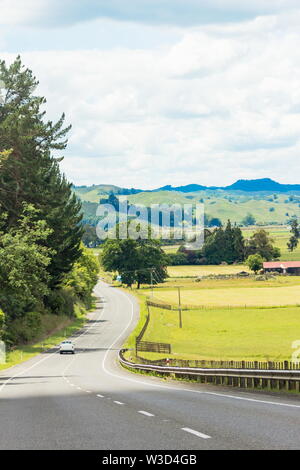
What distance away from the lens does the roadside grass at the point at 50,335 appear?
62484mm

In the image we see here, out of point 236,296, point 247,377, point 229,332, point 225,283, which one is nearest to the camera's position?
point 247,377

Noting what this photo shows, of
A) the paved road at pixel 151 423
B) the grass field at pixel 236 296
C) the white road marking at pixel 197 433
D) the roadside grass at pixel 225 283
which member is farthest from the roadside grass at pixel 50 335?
the roadside grass at pixel 225 283

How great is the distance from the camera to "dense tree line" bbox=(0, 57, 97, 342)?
6075cm

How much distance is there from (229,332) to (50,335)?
75.8ft

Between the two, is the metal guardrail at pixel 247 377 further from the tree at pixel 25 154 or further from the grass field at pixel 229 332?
the tree at pixel 25 154

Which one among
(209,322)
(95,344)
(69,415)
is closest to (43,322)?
(95,344)

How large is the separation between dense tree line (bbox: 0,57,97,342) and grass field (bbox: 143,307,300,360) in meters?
13.9

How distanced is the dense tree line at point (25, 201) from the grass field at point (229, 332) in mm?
13898

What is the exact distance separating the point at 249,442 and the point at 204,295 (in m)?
137

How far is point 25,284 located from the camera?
60.1 meters

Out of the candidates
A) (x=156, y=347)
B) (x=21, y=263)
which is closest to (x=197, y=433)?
(x=21, y=263)

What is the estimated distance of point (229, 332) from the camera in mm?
86562

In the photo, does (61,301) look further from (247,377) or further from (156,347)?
(247,377)

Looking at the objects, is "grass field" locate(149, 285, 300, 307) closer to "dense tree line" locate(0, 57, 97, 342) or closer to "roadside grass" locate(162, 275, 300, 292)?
"roadside grass" locate(162, 275, 300, 292)
